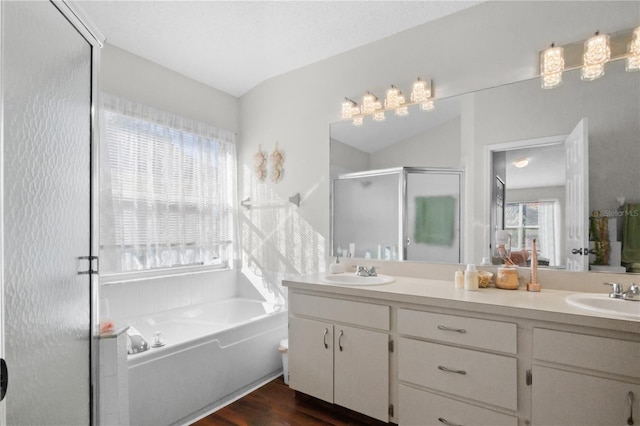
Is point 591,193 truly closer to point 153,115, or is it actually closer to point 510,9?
point 510,9

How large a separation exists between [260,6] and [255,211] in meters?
1.80

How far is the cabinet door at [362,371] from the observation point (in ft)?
6.19

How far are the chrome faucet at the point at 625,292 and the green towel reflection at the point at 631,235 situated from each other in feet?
0.54

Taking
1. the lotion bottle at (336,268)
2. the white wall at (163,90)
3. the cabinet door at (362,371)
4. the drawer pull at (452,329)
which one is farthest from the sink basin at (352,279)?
the white wall at (163,90)

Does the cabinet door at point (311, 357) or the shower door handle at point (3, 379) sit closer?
the shower door handle at point (3, 379)

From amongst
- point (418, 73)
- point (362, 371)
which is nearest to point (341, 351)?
point (362, 371)

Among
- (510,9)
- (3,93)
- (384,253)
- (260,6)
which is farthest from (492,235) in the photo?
(3,93)

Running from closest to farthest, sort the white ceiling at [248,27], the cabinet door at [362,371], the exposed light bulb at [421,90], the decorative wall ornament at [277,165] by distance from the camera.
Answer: the cabinet door at [362,371] < the white ceiling at [248,27] < the exposed light bulb at [421,90] < the decorative wall ornament at [277,165]

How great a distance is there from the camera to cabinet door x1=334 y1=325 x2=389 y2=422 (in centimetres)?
189

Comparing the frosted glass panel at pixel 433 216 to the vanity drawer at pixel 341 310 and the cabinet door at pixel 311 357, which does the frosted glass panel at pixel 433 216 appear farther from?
the cabinet door at pixel 311 357

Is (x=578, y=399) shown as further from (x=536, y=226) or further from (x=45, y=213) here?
(x=45, y=213)

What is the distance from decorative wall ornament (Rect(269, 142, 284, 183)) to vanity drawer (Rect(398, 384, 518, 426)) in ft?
6.76

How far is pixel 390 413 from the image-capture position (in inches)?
73.7

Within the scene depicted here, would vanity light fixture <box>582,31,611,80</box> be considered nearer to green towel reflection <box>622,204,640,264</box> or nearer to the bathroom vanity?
green towel reflection <box>622,204,640,264</box>
